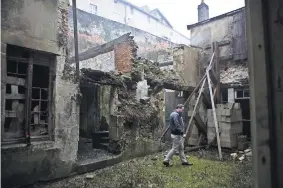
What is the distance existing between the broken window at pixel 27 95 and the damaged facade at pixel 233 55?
331 inches

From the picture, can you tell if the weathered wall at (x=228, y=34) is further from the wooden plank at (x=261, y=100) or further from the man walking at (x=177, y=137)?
the wooden plank at (x=261, y=100)

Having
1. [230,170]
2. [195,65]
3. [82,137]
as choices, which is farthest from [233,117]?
[82,137]

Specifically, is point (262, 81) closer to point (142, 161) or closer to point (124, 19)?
point (142, 161)

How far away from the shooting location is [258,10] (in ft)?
3.63

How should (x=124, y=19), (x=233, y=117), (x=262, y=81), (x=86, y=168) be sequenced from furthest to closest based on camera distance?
(x=124, y=19) → (x=233, y=117) → (x=86, y=168) → (x=262, y=81)

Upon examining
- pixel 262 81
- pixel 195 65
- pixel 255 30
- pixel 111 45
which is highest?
pixel 111 45

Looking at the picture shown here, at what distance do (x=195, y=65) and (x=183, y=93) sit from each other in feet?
5.43

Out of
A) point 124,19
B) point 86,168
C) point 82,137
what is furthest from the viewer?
point 124,19

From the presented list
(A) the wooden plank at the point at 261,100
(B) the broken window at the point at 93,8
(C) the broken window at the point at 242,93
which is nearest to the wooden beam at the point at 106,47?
(C) the broken window at the point at 242,93

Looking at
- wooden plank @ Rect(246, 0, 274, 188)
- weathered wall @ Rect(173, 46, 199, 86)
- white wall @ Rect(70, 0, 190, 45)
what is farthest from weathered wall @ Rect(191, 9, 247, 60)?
white wall @ Rect(70, 0, 190, 45)

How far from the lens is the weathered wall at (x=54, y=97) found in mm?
5434

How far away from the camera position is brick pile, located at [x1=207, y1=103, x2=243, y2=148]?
31.8ft

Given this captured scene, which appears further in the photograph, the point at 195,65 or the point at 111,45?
the point at 195,65

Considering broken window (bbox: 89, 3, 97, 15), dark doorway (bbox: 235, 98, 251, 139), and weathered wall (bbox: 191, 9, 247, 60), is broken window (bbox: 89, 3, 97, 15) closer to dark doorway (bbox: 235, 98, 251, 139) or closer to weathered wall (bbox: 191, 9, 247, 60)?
weathered wall (bbox: 191, 9, 247, 60)
